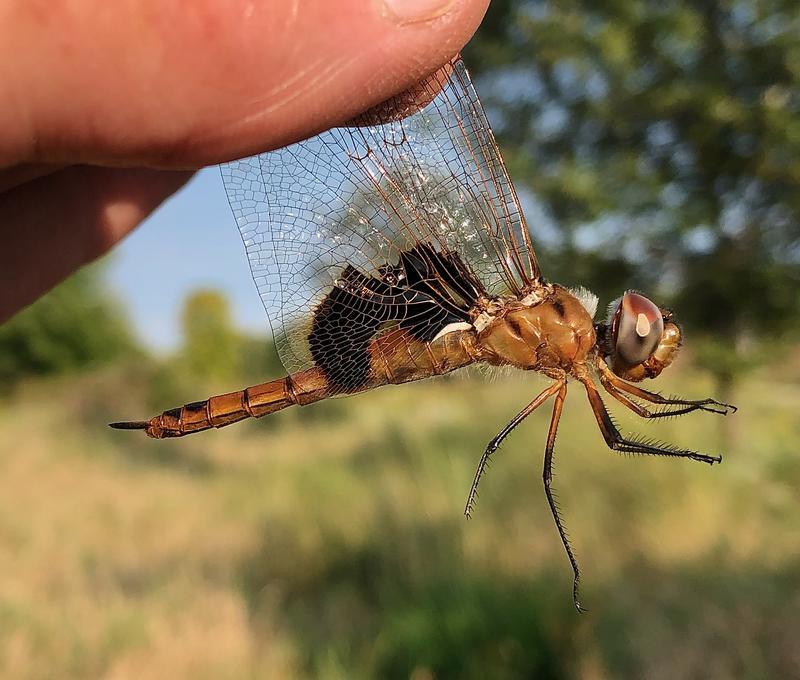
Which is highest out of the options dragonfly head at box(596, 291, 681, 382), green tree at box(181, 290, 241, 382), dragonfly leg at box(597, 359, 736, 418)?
green tree at box(181, 290, 241, 382)

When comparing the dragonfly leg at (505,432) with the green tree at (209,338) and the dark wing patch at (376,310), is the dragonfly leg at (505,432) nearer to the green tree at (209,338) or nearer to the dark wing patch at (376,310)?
the dark wing patch at (376,310)

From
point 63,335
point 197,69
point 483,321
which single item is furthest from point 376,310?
point 63,335

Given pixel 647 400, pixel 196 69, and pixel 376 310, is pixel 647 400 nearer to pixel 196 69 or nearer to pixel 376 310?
pixel 376 310

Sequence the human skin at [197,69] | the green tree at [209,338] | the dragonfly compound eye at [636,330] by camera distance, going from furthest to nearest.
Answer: the green tree at [209,338], the dragonfly compound eye at [636,330], the human skin at [197,69]

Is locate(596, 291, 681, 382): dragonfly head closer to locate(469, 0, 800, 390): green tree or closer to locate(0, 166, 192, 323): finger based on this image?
locate(0, 166, 192, 323): finger

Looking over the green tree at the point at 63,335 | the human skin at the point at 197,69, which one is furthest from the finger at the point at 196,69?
the green tree at the point at 63,335

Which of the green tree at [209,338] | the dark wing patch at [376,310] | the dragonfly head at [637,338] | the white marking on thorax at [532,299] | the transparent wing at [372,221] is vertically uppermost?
the green tree at [209,338]

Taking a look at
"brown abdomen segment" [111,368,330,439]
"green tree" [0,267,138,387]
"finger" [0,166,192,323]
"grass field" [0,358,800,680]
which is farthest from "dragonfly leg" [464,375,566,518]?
"green tree" [0,267,138,387]

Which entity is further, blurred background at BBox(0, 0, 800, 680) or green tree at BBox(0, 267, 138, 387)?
green tree at BBox(0, 267, 138, 387)
